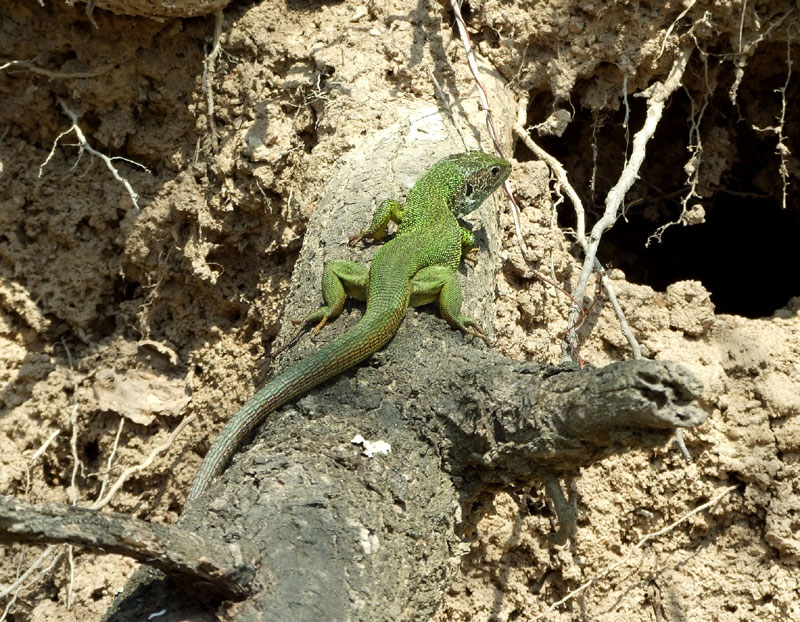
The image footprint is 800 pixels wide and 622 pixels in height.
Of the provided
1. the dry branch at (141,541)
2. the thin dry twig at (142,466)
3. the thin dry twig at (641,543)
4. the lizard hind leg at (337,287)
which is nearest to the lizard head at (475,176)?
the lizard hind leg at (337,287)

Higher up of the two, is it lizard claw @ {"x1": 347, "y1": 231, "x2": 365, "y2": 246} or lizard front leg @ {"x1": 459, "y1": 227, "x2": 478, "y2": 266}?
lizard claw @ {"x1": 347, "y1": 231, "x2": 365, "y2": 246}

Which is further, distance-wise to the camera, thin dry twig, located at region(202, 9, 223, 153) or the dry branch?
thin dry twig, located at region(202, 9, 223, 153)

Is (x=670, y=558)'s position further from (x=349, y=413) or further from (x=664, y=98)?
(x=664, y=98)

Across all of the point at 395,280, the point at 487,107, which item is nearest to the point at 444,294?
the point at 395,280

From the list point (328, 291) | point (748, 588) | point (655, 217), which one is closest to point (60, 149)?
point (328, 291)

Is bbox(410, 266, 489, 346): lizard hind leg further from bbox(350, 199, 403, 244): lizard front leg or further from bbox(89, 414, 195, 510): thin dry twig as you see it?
bbox(89, 414, 195, 510): thin dry twig

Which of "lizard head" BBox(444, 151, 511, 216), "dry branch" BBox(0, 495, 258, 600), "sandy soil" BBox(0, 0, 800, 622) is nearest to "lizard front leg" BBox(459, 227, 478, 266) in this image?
"lizard head" BBox(444, 151, 511, 216)
